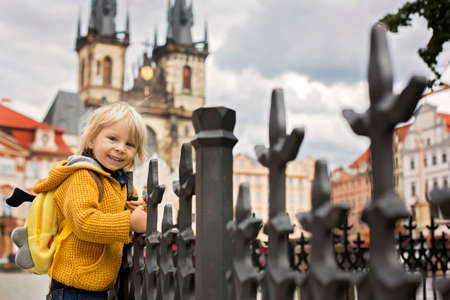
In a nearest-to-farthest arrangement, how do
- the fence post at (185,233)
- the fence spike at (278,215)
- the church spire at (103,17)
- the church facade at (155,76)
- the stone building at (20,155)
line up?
the fence spike at (278,215) → the fence post at (185,233) → the stone building at (20,155) → the church facade at (155,76) → the church spire at (103,17)

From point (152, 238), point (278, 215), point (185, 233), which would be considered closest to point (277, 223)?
point (278, 215)

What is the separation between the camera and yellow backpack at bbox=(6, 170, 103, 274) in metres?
1.66

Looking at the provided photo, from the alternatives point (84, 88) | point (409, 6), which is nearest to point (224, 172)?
point (409, 6)

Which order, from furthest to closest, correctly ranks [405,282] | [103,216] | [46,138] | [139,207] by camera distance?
[46,138] → [139,207] → [103,216] → [405,282]

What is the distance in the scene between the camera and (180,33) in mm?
55938

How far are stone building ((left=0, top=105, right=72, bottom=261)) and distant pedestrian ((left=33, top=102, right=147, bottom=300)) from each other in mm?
32359

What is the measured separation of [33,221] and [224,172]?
89 centimetres

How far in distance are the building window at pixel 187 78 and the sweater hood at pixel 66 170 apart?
175 ft

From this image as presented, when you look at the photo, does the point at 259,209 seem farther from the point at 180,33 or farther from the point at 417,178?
the point at 180,33

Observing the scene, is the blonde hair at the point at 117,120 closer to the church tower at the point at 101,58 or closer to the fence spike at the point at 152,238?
the fence spike at the point at 152,238

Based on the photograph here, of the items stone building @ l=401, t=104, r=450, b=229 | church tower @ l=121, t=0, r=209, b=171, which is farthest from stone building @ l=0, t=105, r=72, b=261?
stone building @ l=401, t=104, r=450, b=229

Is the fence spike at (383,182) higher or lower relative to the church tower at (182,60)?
lower

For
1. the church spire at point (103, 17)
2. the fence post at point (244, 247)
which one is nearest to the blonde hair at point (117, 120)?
the fence post at point (244, 247)

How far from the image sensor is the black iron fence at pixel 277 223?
67 centimetres
